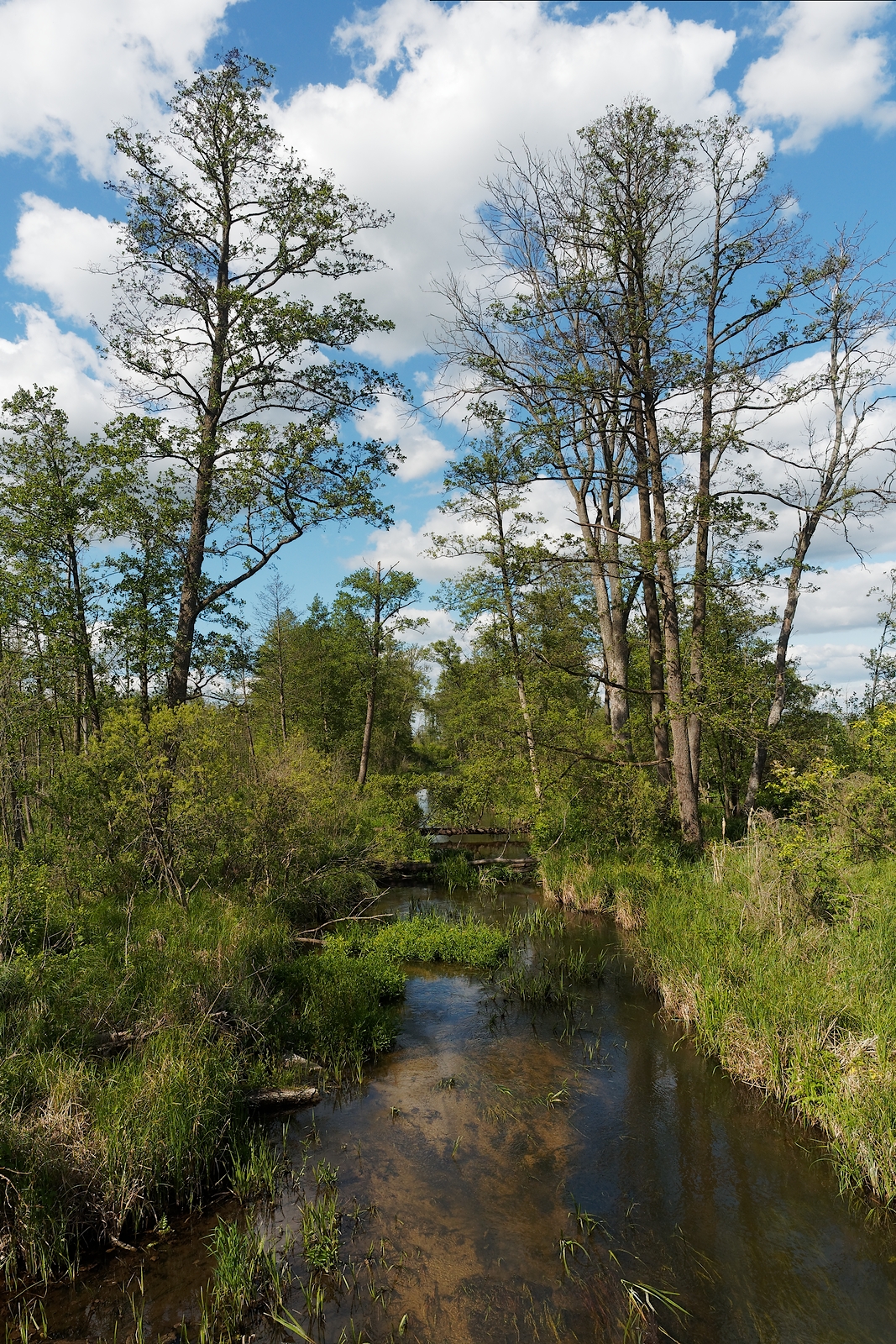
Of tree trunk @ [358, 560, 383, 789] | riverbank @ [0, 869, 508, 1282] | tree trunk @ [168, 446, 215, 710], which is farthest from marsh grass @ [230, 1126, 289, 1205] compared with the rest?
tree trunk @ [358, 560, 383, 789]

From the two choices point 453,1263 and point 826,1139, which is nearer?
point 453,1263

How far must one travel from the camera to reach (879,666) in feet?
80.5

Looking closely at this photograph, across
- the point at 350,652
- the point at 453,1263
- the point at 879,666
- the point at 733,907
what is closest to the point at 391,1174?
the point at 453,1263

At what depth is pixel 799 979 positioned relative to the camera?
7133 millimetres

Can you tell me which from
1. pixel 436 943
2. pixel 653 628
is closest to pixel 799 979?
pixel 436 943

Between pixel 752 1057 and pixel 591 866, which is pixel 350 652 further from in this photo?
pixel 752 1057

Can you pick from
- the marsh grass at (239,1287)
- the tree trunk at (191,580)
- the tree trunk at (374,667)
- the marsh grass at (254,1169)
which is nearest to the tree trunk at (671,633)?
the tree trunk at (191,580)

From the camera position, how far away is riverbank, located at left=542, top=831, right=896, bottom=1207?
566cm

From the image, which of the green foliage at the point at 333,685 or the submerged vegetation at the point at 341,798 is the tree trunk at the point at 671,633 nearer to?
the submerged vegetation at the point at 341,798

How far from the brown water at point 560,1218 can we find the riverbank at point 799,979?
1.18ft

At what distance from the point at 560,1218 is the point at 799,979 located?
11.4 feet

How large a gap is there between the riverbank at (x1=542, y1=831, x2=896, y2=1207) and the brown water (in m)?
0.36

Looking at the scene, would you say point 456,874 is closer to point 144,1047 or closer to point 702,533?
point 702,533

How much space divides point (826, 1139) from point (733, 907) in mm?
3558
